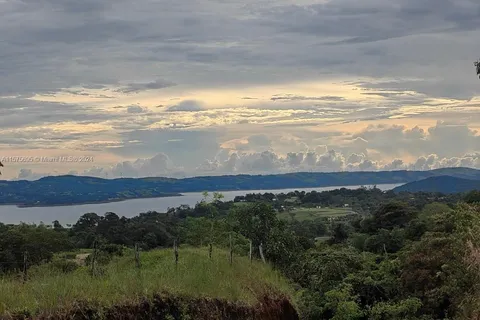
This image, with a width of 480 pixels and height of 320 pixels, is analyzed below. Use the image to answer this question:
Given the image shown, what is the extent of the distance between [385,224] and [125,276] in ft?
172

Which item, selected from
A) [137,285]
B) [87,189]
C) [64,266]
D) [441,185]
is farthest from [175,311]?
[441,185]

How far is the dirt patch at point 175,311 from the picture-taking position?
1055cm

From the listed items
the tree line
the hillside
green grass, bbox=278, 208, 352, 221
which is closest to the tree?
the tree line

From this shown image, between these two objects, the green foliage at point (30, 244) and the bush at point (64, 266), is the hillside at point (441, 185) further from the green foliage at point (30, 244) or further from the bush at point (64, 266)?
the bush at point (64, 266)

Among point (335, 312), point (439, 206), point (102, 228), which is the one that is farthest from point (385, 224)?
point (335, 312)

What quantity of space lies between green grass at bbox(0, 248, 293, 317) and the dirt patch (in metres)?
0.14

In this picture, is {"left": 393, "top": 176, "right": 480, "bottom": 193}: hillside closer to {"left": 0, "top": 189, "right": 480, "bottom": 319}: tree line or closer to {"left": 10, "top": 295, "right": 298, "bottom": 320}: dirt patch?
{"left": 0, "top": 189, "right": 480, "bottom": 319}: tree line

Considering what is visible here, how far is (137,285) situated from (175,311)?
41.2 inches

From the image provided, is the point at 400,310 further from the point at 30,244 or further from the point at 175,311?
the point at 30,244

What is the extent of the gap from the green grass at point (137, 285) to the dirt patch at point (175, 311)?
14 cm

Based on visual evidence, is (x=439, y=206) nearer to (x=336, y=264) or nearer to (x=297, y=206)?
(x=336, y=264)

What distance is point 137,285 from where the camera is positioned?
11992mm

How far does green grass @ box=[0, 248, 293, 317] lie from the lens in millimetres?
10367

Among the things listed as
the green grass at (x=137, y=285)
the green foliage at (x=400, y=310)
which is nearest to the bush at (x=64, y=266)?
the green grass at (x=137, y=285)
